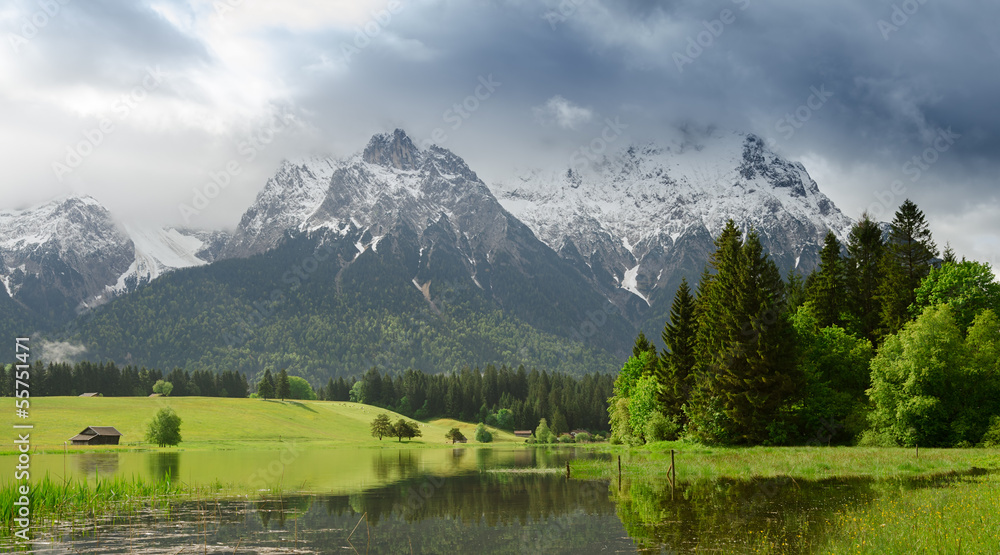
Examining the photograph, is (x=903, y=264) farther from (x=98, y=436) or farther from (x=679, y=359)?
(x=98, y=436)

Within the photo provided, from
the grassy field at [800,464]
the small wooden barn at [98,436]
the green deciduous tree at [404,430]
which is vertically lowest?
the green deciduous tree at [404,430]

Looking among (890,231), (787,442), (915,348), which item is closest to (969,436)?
(915,348)

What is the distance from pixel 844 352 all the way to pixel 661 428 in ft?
67.5

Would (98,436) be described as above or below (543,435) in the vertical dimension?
above

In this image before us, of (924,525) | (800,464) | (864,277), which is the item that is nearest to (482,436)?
(864,277)

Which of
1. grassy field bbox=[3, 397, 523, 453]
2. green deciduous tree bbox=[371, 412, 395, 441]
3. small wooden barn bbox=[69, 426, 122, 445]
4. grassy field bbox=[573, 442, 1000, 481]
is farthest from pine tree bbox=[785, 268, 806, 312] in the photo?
small wooden barn bbox=[69, 426, 122, 445]

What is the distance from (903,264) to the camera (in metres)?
75.9

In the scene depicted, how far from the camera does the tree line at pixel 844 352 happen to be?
195 ft

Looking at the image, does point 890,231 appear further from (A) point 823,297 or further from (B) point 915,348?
(B) point 915,348

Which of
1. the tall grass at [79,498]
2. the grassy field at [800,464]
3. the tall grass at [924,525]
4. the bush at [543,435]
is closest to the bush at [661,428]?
the grassy field at [800,464]

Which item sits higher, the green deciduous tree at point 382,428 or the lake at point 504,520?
the lake at point 504,520

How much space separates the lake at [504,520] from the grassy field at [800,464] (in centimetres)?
369

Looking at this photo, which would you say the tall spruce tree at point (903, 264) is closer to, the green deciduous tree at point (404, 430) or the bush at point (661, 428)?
the bush at point (661, 428)

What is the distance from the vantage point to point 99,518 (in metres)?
31.4
